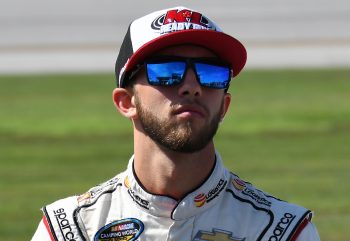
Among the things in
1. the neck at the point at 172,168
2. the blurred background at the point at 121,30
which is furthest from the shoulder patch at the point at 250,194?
the blurred background at the point at 121,30

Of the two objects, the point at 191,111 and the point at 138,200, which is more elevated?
the point at 191,111

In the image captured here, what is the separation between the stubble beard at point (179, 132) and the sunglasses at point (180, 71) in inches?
3.9

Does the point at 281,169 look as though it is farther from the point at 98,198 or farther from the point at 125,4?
the point at 125,4

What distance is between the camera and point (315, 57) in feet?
88.4

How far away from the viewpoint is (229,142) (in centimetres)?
1572

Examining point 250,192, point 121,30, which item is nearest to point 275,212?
point 250,192

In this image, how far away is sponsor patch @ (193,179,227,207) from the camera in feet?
12.1

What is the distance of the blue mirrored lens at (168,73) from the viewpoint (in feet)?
11.8

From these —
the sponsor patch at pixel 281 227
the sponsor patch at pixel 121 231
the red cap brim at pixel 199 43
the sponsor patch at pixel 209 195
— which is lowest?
the sponsor patch at pixel 121 231

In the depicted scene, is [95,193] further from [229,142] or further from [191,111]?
[229,142]

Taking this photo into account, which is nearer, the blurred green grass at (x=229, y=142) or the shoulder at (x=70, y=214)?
the shoulder at (x=70, y=214)

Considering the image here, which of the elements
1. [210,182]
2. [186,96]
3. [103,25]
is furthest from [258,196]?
[103,25]

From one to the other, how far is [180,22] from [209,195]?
0.54 metres

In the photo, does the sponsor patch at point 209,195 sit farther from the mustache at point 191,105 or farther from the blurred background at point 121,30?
the blurred background at point 121,30
